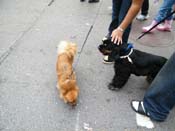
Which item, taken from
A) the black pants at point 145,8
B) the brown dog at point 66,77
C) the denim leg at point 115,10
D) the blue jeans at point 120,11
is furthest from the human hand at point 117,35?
the black pants at point 145,8

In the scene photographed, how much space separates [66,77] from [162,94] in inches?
36.1

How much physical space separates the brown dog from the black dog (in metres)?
0.37

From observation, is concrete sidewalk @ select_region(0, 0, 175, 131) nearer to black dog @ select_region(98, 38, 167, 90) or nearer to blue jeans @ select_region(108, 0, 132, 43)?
black dog @ select_region(98, 38, 167, 90)

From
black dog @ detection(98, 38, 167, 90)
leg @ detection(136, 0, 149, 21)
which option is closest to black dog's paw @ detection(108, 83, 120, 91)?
black dog @ detection(98, 38, 167, 90)

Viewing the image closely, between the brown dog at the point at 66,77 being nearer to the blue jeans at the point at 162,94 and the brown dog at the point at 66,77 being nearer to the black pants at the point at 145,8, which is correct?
the blue jeans at the point at 162,94

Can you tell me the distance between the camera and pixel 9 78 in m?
3.10

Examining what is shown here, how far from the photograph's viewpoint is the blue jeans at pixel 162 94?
2380 millimetres

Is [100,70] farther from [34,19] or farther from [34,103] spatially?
[34,19]

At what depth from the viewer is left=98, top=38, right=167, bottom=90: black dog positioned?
8.64 ft

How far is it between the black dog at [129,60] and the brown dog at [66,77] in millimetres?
373

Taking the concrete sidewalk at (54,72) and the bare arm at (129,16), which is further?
the concrete sidewalk at (54,72)

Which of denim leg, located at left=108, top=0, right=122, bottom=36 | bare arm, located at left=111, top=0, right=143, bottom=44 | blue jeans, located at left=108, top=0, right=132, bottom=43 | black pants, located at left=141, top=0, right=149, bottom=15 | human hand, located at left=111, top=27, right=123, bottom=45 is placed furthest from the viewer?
black pants, located at left=141, top=0, right=149, bottom=15

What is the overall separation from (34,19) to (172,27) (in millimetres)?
2222

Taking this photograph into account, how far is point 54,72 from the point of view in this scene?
10.5 ft
